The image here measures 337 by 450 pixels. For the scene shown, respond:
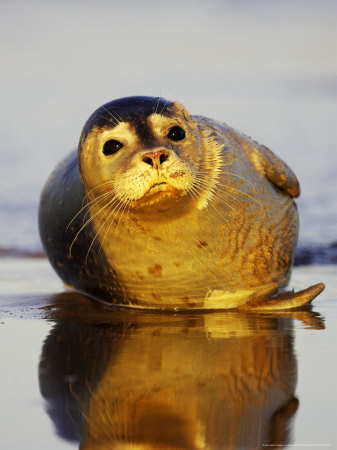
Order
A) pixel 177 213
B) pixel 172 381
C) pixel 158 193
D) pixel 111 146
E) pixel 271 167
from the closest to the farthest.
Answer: pixel 172 381 → pixel 158 193 → pixel 111 146 → pixel 177 213 → pixel 271 167

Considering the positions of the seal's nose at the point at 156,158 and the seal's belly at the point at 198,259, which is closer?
the seal's nose at the point at 156,158

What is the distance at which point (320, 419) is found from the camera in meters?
3.03

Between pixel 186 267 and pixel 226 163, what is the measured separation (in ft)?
2.16

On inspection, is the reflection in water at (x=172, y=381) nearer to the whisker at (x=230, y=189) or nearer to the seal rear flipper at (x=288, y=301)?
the seal rear flipper at (x=288, y=301)

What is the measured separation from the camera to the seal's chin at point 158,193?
4613 mm

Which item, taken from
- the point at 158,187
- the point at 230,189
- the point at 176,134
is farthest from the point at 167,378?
the point at 230,189

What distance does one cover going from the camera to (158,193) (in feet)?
15.4

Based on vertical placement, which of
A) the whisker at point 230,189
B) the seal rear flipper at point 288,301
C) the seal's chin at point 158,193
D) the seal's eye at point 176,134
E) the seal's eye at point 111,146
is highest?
the seal's eye at point 176,134

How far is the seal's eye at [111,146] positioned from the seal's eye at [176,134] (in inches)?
10.9

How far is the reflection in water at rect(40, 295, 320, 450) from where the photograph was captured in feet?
9.71

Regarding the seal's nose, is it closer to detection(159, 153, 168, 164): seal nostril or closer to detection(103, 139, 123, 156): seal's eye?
detection(159, 153, 168, 164): seal nostril

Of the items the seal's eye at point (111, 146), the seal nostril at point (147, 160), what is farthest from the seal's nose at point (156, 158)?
the seal's eye at point (111, 146)

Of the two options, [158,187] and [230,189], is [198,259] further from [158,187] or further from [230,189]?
[158,187]

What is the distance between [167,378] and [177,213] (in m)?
1.65
